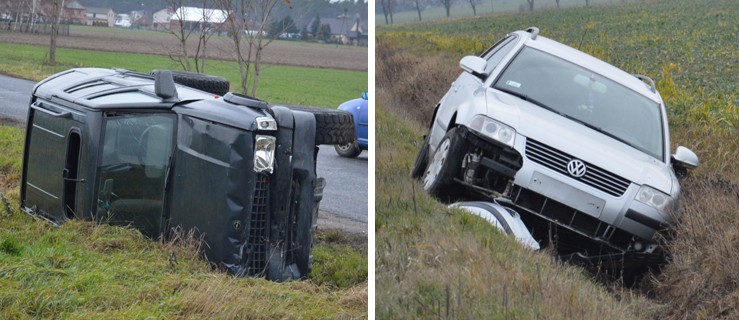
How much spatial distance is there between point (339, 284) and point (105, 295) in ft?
5.42

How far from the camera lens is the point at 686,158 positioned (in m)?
3.86

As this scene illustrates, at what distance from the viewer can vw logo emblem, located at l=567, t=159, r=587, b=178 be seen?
398 centimetres

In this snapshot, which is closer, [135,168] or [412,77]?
[412,77]

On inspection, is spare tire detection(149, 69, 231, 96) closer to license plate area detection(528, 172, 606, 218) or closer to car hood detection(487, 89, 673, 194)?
car hood detection(487, 89, 673, 194)

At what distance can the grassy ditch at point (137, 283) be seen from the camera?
480cm

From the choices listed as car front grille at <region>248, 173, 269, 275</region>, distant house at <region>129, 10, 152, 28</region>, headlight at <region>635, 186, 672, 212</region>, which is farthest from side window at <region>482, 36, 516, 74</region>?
distant house at <region>129, 10, 152, 28</region>

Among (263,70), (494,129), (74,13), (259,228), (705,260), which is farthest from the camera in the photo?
(263,70)

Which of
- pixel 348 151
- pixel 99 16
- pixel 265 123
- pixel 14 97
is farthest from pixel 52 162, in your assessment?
pixel 14 97

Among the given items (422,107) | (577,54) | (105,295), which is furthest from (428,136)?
(105,295)

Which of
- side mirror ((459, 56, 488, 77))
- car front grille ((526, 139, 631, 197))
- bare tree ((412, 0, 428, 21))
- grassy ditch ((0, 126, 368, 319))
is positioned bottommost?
grassy ditch ((0, 126, 368, 319))

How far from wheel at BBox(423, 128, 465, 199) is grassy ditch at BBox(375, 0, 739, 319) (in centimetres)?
11

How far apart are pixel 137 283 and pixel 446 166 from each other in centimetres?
194

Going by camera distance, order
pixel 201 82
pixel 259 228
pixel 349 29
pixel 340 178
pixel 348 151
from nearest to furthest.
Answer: pixel 349 29
pixel 259 228
pixel 201 82
pixel 340 178
pixel 348 151

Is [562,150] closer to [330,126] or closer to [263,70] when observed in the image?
[330,126]
